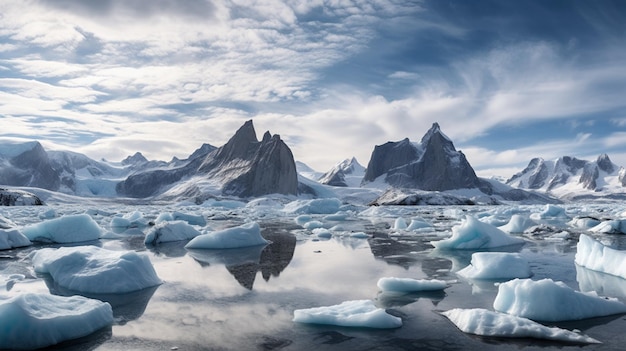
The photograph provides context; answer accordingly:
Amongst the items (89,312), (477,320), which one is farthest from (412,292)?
(89,312)

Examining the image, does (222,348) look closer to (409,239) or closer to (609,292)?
(609,292)

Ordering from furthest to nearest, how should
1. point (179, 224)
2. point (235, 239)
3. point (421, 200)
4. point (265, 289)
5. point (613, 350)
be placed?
1. point (421, 200)
2. point (179, 224)
3. point (235, 239)
4. point (265, 289)
5. point (613, 350)

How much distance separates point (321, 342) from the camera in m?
7.03

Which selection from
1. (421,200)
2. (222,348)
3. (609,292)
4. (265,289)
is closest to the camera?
(222,348)

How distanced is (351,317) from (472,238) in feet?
40.9

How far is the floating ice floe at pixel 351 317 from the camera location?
7793 millimetres

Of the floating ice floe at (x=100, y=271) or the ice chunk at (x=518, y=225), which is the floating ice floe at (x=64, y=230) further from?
the ice chunk at (x=518, y=225)

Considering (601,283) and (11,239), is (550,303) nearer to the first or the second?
(601,283)

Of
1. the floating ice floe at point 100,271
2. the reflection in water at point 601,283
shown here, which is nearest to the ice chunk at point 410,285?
the reflection in water at point 601,283

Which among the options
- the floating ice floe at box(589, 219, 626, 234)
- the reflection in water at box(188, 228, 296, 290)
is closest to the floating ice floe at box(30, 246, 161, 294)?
the reflection in water at box(188, 228, 296, 290)

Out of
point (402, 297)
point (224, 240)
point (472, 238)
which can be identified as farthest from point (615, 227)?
point (224, 240)

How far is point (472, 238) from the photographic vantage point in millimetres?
18844

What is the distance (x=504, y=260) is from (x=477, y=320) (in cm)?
535

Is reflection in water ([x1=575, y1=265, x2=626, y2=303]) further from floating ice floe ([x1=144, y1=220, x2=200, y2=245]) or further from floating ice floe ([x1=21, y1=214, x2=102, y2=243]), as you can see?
floating ice floe ([x1=21, y1=214, x2=102, y2=243])
